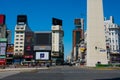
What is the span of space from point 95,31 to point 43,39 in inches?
3655

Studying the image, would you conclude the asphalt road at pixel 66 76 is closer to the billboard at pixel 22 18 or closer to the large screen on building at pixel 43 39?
the large screen on building at pixel 43 39

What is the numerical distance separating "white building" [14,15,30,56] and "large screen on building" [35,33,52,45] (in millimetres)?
11826

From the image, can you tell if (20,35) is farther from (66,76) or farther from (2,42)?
(66,76)

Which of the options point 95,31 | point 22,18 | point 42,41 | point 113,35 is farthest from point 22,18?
point 95,31

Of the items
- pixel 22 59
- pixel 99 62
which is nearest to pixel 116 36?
pixel 22 59

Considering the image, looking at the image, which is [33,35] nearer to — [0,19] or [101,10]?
[0,19]

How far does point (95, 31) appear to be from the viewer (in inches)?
3484

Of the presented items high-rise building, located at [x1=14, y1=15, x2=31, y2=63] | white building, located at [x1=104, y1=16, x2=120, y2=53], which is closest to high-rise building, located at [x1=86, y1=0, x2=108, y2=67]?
white building, located at [x1=104, y1=16, x2=120, y2=53]

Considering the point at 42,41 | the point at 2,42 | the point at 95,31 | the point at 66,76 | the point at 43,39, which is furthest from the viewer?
the point at 43,39

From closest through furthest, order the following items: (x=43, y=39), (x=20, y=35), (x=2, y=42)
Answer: (x=2, y=42), (x=43, y=39), (x=20, y=35)

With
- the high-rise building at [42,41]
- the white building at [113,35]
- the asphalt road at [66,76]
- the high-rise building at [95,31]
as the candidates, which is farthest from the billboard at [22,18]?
the asphalt road at [66,76]

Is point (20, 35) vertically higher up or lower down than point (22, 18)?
lower down

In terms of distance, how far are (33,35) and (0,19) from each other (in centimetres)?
2662

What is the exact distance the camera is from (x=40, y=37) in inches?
7008
